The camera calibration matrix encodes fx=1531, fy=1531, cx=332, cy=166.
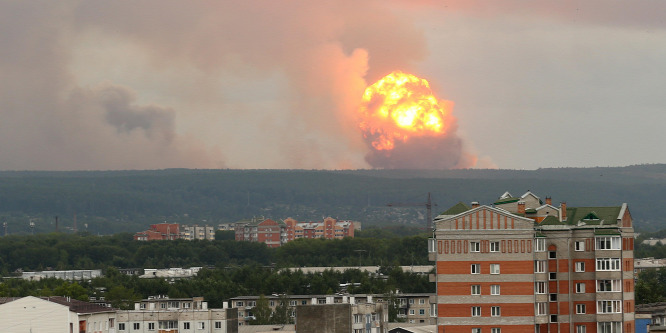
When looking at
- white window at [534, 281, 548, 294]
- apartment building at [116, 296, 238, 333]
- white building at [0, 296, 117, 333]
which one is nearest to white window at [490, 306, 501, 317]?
white window at [534, 281, 548, 294]

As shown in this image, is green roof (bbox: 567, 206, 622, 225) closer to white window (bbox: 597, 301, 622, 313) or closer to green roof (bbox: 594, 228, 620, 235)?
green roof (bbox: 594, 228, 620, 235)

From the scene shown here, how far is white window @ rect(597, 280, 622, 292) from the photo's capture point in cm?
12375

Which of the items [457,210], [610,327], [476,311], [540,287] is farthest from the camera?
[457,210]

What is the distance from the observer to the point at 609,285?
12388 centimetres

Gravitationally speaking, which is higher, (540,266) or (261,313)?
(540,266)

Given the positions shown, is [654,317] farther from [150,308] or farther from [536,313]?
[150,308]

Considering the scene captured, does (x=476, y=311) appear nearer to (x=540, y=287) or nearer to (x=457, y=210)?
(x=540, y=287)

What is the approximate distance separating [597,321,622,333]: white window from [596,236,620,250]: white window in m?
6.05

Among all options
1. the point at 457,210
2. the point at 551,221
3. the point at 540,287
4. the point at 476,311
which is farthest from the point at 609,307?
the point at 457,210

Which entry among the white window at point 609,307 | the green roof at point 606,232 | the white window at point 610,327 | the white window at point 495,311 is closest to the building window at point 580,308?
the white window at point 609,307

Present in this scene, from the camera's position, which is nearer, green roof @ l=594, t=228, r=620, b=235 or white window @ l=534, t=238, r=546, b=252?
white window @ l=534, t=238, r=546, b=252

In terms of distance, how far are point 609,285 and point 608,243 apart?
11.1 feet

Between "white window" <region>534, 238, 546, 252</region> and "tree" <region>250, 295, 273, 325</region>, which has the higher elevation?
"white window" <region>534, 238, 546, 252</region>

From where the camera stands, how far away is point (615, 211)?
126875mm
